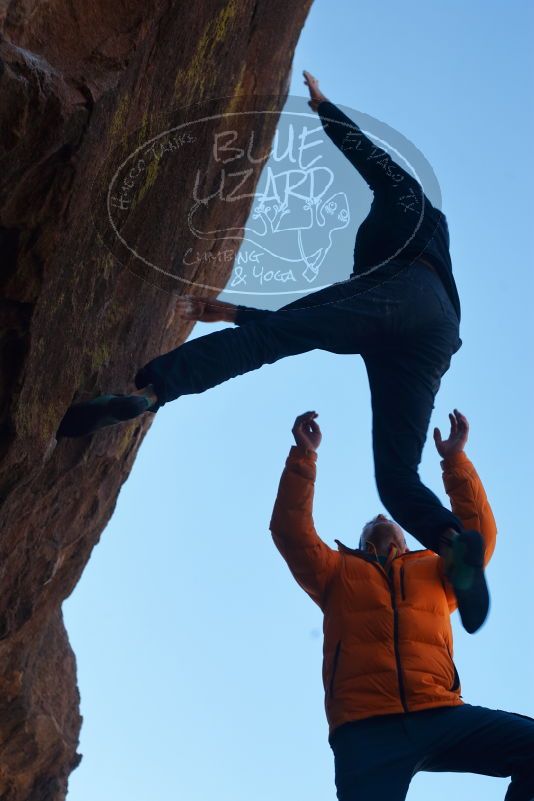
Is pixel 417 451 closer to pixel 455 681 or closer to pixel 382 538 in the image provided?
pixel 382 538

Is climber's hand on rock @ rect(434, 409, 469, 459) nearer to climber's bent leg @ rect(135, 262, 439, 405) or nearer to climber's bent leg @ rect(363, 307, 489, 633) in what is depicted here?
climber's bent leg @ rect(363, 307, 489, 633)

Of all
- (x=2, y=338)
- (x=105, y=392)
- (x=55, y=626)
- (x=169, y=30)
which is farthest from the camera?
(x=55, y=626)

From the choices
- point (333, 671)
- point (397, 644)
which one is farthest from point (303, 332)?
point (333, 671)

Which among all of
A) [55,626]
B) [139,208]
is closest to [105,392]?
[139,208]

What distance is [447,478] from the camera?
18.9 feet

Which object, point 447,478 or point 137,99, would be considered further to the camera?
point 447,478

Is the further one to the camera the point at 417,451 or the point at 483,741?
the point at 417,451

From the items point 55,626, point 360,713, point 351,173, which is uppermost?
point 351,173

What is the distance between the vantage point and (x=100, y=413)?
493 centimetres

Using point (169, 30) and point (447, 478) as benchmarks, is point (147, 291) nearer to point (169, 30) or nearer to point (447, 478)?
point (169, 30)

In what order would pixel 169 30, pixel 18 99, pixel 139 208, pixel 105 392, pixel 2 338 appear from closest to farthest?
pixel 18 99
pixel 2 338
pixel 169 30
pixel 139 208
pixel 105 392

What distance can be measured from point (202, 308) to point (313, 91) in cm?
155

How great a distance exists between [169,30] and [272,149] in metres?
0.80

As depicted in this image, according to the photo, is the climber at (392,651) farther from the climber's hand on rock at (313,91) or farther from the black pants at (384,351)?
the climber's hand on rock at (313,91)
